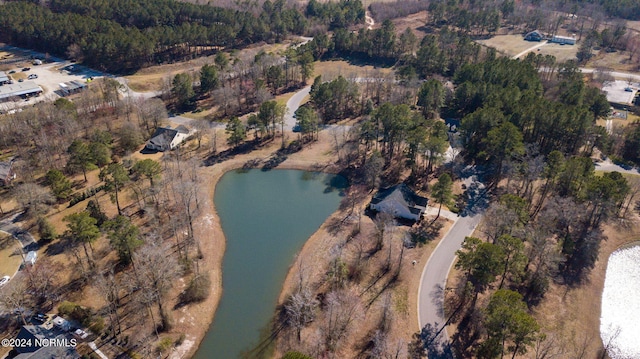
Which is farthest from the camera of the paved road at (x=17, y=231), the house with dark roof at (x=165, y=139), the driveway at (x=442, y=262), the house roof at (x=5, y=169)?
the house with dark roof at (x=165, y=139)

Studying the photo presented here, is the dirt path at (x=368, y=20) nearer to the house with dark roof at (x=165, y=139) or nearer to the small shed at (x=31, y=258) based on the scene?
the house with dark roof at (x=165, y=139)

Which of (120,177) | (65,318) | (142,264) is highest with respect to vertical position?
(120,177)

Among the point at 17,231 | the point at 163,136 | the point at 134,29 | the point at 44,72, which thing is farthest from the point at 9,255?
the point at 134,29

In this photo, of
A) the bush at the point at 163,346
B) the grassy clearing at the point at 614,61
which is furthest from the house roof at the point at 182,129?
the grassy clearing at the point at 614,61

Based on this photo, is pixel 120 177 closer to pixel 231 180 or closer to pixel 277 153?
pixel 231 180

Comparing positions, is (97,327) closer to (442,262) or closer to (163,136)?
(442,262)

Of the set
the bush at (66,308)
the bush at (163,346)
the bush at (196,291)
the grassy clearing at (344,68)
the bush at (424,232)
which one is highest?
the grassy clearing at (344,68)

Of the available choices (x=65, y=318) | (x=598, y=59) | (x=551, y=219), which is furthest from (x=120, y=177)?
(x=598, y=59)
